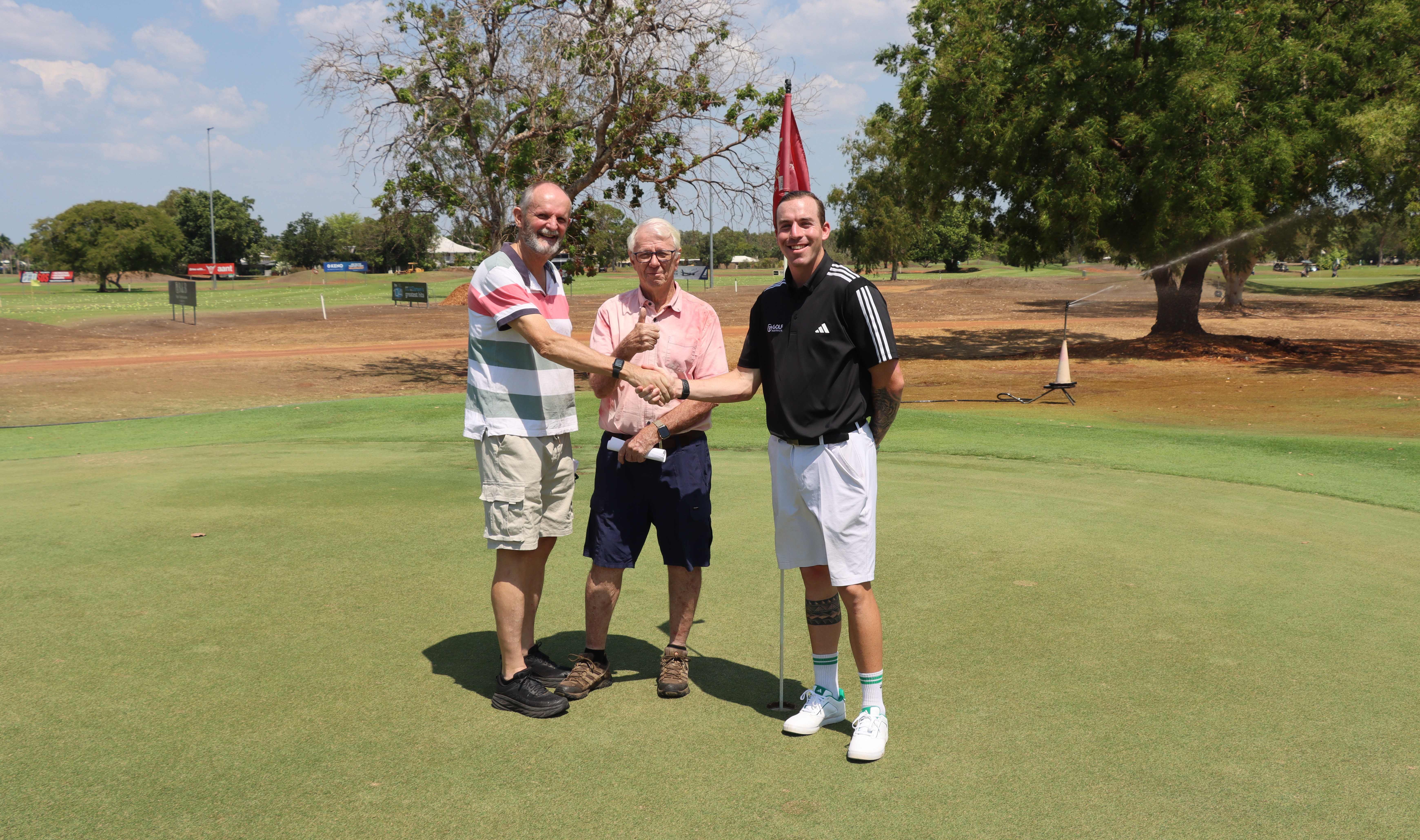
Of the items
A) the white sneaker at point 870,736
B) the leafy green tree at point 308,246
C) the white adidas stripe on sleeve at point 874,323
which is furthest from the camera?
the leafy green tree at point 308,246

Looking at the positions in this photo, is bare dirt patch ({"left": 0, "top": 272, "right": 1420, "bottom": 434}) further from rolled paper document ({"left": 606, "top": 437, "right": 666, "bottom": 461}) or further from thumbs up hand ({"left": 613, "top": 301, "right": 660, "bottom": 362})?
thumbs up hand ({"left": 613, "top": 301, "right": 660, "bottom": 362})

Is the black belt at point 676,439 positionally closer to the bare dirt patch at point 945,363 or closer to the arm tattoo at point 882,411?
the arm tattoo at point 882,411

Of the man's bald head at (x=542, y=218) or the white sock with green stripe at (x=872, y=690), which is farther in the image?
the man's bald head at (x=542, y=218)

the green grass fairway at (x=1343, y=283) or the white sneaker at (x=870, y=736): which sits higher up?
the green grass fairway at (x=1343, y=283)

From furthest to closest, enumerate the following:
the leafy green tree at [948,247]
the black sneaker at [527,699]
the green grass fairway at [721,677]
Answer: the leafy green tree at [948,247]
the black sneaker at [527,699]
the green grass fairway at [721,677]

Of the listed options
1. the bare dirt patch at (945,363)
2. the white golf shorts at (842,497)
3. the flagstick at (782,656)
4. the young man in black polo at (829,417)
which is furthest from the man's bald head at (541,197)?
the bare dirt patch at (945,363)

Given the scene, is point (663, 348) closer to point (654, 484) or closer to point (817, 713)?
point (654, 484)

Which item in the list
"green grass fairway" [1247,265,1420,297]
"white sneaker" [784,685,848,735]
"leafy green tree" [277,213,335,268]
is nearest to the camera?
"white sneaker" [784,685,848,735]

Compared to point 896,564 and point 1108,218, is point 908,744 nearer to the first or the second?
point 896,564

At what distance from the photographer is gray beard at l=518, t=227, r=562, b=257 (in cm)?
386

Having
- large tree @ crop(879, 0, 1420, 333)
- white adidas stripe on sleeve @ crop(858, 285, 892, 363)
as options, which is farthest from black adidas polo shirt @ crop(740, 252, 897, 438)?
large tree @ crop(879, 0, 1420, 333)

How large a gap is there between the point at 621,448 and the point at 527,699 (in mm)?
1034

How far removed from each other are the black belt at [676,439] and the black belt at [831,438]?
0.58 meters

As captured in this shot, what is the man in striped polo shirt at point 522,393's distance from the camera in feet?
12.4
